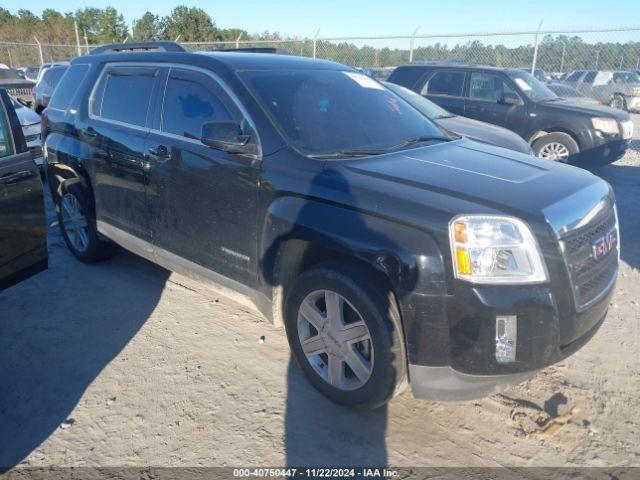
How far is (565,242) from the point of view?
2402 mm

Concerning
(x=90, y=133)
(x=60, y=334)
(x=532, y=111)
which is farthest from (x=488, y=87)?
(x=60, y=334)

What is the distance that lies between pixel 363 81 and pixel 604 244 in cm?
217

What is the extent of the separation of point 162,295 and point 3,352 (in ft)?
4.06

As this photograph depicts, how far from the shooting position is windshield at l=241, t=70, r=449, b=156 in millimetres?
3127

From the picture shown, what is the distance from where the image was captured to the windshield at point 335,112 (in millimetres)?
3127

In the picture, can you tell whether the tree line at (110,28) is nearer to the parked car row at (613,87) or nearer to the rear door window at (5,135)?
the parked car row at (613,87)

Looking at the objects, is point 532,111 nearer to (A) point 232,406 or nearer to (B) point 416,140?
(B) point 416,140

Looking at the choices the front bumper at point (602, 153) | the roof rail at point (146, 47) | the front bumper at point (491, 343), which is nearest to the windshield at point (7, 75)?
the roof rail at point (146, 47)

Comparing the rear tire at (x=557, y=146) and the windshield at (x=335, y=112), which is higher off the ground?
the windshield at (x=335, y=112)

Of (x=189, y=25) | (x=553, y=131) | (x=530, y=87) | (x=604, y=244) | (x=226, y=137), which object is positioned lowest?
(x=553, y=131)

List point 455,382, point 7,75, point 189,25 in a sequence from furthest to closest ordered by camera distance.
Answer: point 189,25, point 7,75, point 455,382

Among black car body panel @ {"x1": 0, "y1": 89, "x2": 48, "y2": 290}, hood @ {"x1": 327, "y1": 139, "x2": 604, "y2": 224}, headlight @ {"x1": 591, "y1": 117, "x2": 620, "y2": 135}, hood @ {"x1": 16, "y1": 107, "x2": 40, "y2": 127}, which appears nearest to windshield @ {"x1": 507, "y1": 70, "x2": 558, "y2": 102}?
headlight @ {"x1": 591, "y1": 117, "x2": 620, "y2": 135}

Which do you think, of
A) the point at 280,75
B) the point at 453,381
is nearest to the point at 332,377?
the point at 453,381

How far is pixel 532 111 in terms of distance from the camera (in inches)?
345
